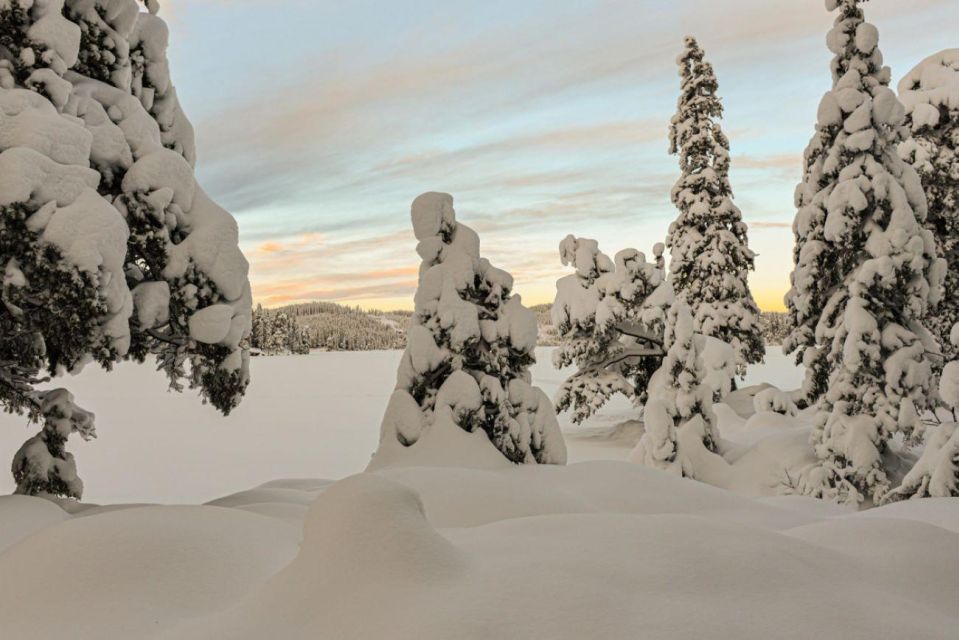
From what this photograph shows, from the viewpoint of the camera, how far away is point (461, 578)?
3.28m

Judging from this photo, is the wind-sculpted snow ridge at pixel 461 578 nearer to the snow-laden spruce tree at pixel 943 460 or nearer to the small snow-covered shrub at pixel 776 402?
the snow-laden spruce tree at pixel 943 460

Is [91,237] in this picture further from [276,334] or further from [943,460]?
[276,334]

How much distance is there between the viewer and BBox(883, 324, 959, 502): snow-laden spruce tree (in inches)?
347

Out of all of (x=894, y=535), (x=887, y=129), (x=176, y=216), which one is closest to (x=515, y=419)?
(x=176, y=216)

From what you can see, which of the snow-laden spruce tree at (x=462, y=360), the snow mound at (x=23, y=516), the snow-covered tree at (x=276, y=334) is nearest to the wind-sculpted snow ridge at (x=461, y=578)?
the snow mound at (x=23, y=516)

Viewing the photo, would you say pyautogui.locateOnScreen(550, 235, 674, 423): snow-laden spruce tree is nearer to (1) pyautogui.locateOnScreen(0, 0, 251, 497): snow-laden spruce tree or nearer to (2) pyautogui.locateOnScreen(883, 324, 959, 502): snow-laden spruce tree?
(2) pyautogui.locateOnScreen(883, 324, 959, 502): snow-laden spruce tree

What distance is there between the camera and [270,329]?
9244 centimetres

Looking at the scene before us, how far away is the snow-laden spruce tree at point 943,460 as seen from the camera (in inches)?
347

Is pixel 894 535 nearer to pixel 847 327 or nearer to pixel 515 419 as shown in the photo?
pixel 515 419

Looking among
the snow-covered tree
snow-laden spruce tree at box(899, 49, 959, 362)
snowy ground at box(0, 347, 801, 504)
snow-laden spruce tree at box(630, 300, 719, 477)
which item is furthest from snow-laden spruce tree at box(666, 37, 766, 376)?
the snow-covered tree

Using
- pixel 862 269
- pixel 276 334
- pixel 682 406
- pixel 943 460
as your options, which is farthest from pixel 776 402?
pixel 276 334

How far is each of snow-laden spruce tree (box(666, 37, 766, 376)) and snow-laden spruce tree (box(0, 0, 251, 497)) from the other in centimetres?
2005

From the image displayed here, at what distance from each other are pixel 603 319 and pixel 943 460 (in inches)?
482

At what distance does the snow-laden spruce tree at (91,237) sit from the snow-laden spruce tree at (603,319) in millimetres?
14593
